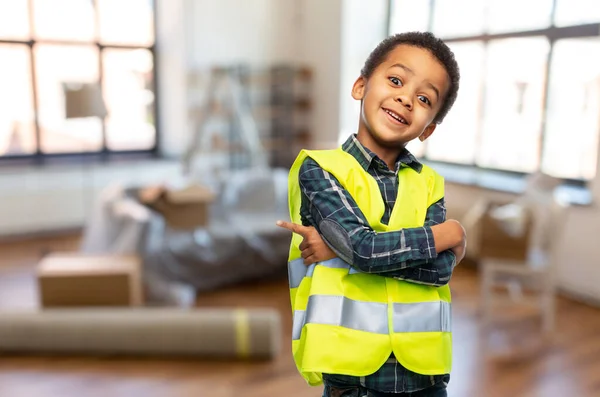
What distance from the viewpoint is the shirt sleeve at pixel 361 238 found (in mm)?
820

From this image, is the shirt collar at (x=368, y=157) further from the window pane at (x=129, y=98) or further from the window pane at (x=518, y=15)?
the window pane at (x=129, y=98)

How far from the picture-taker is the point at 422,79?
0.85 metres

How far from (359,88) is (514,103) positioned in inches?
160

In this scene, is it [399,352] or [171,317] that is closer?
[399,352]

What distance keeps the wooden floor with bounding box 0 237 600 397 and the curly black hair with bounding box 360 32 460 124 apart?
1.92 m

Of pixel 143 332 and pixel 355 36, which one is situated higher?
pixel 355 36

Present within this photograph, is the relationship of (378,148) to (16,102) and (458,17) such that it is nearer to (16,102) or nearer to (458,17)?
(458,17)

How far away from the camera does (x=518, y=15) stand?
4.45m

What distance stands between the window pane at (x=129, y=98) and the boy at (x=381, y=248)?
564 cm

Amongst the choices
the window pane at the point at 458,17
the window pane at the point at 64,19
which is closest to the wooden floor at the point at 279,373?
the window pane at the point at 458,17

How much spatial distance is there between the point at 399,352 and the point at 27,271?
159 inches

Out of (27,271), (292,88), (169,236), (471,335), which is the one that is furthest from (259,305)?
(292,88)

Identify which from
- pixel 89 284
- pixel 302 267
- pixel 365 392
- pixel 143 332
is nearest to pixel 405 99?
pixel 302 267

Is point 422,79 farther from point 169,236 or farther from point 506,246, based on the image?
point 169,236
